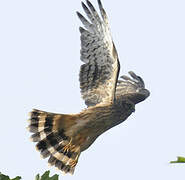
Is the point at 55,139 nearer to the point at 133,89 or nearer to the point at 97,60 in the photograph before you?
the point at 97,60

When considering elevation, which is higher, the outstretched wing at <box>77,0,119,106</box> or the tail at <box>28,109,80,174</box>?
the outstretched wing at <box>77,0,119,106</box>

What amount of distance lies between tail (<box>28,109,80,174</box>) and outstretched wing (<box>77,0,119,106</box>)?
36.7 inches

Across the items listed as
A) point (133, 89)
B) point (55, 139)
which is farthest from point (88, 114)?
point (133, 89)

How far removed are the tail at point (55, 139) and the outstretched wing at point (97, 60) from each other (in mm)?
933

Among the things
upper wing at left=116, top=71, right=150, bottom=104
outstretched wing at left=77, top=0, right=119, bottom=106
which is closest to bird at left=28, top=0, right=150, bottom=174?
outstretched wing at left=77, top=0, right=119, bottom=106

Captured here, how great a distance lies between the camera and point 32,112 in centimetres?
852

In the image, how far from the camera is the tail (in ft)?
27.7

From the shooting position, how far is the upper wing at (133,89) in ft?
33.4

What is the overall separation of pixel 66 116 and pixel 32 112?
67 cm

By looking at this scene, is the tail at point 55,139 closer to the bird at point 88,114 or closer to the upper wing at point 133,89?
the bird at point 88,114

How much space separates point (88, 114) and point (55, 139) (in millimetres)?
802

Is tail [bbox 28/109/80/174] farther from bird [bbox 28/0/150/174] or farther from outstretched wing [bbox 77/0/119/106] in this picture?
outstretched wing [bbox 77/0/119/106]

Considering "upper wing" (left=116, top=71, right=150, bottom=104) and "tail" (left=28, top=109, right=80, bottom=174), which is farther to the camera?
"upper wing" (left=116, top=71, right=150, bottom=104)

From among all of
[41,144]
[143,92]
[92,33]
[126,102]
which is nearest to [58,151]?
[41,144]
